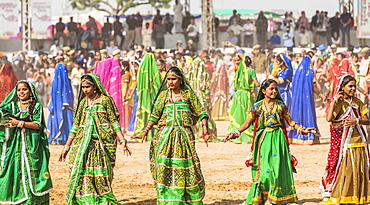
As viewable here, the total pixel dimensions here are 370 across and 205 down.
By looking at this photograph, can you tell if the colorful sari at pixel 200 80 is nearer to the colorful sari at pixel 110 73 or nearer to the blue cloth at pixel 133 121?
the colorful sari at pixel 110 73

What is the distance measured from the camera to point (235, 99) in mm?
15383

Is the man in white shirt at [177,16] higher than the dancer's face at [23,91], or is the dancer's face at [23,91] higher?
the man in white shirt at [177,16]

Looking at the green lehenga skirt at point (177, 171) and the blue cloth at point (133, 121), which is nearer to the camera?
the green lehenga skirt at point (177, 171)

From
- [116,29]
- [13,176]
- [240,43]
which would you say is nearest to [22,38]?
[116,29]

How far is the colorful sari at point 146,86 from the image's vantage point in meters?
15.4

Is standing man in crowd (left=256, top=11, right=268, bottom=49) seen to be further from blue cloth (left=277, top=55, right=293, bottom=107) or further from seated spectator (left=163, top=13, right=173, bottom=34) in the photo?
blue cloth (left=277, top=55, right=293, bottom=107)

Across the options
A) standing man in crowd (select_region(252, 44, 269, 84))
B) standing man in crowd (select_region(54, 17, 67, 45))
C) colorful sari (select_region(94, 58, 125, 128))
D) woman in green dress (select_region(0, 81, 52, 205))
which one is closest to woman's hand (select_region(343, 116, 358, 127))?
woman in green dress (select_region(0, 81, 52, 205))

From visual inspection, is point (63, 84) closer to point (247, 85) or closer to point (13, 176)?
point (247, 85)

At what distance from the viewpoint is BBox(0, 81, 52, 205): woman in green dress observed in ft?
25.8

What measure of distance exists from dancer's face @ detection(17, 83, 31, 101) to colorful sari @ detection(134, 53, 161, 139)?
24.6ft

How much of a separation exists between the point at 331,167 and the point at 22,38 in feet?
82.8

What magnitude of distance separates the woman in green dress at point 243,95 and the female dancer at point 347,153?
649 centimetres

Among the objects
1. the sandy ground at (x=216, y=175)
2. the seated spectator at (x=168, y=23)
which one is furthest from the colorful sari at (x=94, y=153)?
the seated spectator at (x=168, y=23)

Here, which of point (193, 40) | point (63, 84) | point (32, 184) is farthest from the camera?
point (193, 40)
